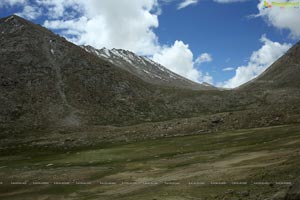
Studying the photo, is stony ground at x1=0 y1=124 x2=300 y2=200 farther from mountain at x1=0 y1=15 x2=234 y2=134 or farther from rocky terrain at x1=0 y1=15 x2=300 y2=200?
mountain at x1=0 y1=15 x2=234 y2=134

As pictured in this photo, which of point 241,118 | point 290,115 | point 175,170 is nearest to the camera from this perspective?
point 175,170

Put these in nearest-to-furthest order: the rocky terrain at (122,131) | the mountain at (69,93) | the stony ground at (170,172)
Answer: the stony ground at (170,172), the rocky terrain at (122,131), the mountain at (69,93)

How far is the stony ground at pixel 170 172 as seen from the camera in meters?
33.8

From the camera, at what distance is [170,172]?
159 feet

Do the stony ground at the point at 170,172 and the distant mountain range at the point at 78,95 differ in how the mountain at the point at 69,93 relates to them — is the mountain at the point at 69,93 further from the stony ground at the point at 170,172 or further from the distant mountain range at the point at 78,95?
the stony ground at the point at 170,172

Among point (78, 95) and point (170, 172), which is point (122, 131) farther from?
point (170, 172)

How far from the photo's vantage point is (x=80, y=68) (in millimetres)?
183250

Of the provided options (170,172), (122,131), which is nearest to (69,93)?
(122,131)

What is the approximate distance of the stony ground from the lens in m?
33.8

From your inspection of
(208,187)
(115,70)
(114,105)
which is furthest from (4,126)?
(208,187)

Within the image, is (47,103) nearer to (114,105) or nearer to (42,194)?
(114,105)

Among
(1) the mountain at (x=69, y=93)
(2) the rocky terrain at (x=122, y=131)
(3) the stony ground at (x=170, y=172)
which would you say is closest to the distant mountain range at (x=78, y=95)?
(1) the mountain at (x=69, y=93)

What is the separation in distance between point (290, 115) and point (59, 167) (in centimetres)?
6011

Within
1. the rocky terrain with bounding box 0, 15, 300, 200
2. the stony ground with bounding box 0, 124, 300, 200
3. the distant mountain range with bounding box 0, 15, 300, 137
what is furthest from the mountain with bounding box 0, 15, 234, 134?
the stony ground with bounding box 0, 124, 300, 200
